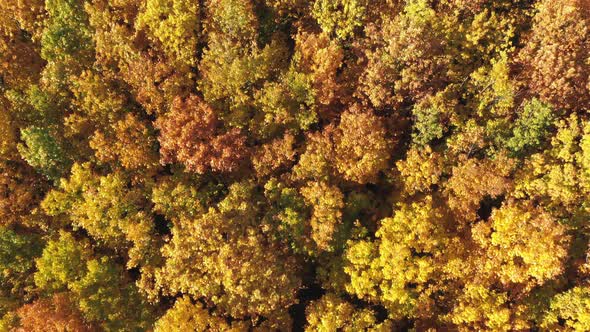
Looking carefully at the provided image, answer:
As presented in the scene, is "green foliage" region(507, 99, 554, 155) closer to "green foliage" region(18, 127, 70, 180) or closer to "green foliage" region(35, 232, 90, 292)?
"green foliage" region(35, 232, 90, 292)

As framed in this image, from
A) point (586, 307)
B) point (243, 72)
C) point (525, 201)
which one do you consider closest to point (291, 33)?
point (243, 72)

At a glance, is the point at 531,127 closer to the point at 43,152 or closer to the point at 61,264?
the point at 61,264

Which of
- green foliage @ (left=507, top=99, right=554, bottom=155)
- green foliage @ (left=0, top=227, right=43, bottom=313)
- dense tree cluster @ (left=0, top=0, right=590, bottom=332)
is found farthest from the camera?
green foliage @ (left=0, top=227, right=43, bottom=313)

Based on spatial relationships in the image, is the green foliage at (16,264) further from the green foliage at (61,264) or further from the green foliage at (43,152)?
the green foliage at (43,152)

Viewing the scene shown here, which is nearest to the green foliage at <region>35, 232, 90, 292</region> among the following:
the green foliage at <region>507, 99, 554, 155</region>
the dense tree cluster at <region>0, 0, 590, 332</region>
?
the dense tree cluster at <region>0, 0, 590, 332</region>

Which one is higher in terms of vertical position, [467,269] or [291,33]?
[291,33]

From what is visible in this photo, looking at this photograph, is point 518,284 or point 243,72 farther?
point 243,72

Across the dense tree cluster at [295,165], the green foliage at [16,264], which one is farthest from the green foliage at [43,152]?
the green foliage at [16,264]

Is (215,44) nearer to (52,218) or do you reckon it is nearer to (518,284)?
(52,218)

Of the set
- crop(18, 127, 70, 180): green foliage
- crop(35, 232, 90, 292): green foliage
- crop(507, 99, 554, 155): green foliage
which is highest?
crop(507, 99, 554, 155): green foliage
